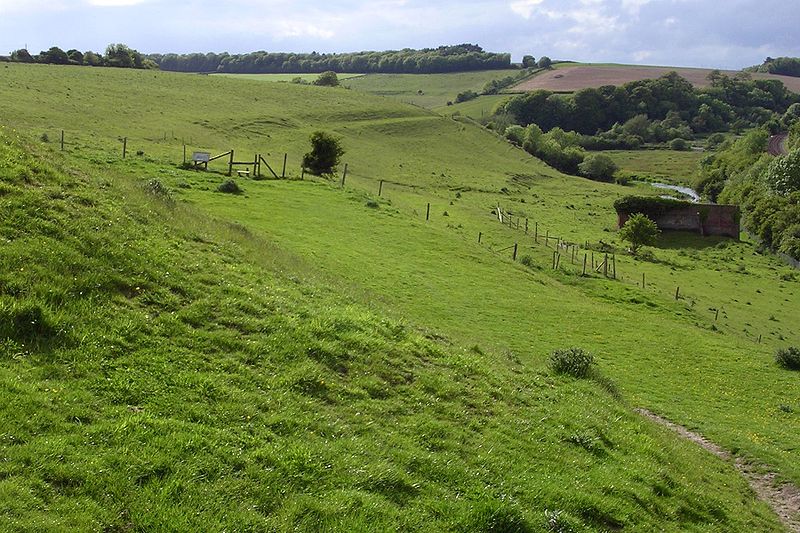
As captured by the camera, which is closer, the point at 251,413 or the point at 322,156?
the point at 251,413

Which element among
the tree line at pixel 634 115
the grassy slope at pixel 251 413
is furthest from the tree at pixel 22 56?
the grassy slope at pixel 251 413

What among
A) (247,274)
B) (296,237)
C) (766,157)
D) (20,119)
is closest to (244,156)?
(20,119)

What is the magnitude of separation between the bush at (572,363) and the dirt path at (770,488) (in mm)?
3467

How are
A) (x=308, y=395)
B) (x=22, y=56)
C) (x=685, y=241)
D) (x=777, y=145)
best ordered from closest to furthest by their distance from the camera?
(x=308, y=395)
(x=685, y=241)
(x=22, y=56)
(x=777, y=145)

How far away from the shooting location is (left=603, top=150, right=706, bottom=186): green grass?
14088cm

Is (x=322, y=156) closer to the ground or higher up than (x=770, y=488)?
higher up

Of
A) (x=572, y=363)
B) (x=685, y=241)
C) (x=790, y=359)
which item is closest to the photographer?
(x=572, y=363)

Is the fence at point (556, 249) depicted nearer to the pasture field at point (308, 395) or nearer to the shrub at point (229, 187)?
the shrub at point (229, 187)

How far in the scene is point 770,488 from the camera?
54.3 ft

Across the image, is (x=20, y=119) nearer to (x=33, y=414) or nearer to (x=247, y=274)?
(x=247, y=274)

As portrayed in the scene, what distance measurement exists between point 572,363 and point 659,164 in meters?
149

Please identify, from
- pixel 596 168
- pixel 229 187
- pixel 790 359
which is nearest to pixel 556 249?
pixel 790 359

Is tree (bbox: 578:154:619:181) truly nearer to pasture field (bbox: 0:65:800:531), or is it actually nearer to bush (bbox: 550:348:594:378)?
pasture field (bbox: 0:65:800:531)

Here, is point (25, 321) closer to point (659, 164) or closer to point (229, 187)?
point (229, 187)
